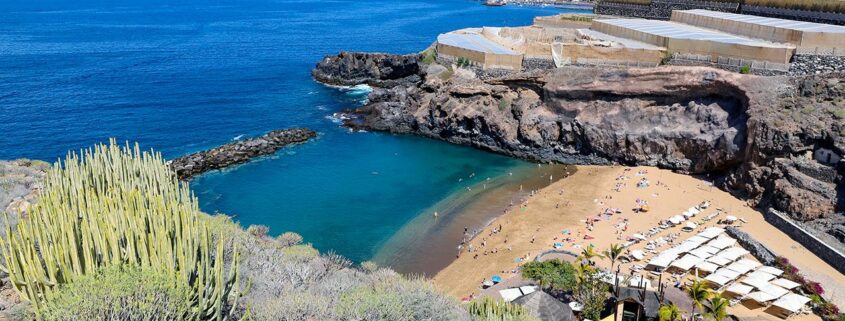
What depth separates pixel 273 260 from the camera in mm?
19266

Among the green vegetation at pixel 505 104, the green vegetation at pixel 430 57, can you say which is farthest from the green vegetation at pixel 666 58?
the green vegetation at pixel 430 57

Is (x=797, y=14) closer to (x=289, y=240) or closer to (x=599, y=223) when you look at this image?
(x=599, y=223)

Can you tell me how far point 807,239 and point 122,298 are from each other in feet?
97.1

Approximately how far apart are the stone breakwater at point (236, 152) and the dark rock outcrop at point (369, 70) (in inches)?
757

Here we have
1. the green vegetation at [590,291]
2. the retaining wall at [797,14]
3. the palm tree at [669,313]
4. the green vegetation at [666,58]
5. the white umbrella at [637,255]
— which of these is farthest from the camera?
the retaining wall at [797,14]

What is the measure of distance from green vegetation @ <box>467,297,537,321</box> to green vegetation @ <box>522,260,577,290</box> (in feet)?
19.9

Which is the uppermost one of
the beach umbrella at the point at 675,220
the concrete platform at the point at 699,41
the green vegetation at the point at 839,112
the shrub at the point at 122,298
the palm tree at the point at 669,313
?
the concrete platform at the point at 699,41

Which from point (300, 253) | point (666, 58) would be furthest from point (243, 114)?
point (666, 58)

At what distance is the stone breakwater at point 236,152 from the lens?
4069 cm

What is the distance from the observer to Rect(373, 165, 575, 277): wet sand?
29.5m

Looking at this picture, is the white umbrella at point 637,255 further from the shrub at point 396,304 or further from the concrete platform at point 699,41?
the concrete platform at point 699,41

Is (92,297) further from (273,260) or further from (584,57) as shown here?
(584,57)

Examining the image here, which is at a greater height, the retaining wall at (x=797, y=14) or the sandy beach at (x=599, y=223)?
the retaining wall at (x=797, y=14)

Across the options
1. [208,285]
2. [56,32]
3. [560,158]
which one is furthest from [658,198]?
[56,32]
